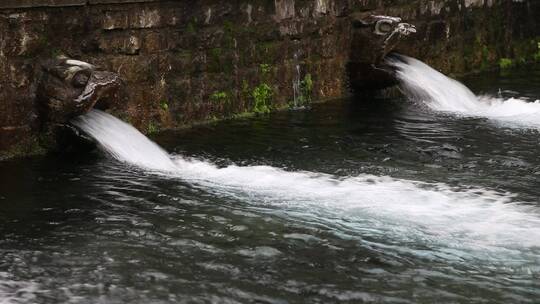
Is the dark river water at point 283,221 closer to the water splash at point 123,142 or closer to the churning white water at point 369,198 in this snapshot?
the churning white water at point 369,198

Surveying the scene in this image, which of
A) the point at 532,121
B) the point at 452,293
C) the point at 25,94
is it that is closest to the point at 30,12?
the point at 25,94

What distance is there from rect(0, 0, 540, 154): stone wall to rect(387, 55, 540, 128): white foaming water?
84 centimetres

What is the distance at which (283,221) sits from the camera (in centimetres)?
699

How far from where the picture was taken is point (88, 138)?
9.36 metres

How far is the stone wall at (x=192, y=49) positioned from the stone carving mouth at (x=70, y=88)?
17cm

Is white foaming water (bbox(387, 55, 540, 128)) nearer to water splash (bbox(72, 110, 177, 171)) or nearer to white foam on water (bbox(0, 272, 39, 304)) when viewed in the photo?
water splash (bbox(72, 110, 177, 171))

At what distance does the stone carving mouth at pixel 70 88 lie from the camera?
923cm

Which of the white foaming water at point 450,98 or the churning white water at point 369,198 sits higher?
the white foaming water at point 450,98

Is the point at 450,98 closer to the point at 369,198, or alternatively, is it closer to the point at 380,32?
the point at 380,32

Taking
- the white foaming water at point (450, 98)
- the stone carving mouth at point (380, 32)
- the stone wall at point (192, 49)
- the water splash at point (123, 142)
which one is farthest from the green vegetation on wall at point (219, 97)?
the white foaming water at point (450, 98)

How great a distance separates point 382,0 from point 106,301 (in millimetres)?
9864

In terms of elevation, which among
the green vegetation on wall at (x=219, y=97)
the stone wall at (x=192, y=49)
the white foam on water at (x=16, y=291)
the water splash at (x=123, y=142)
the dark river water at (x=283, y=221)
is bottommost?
the white foam on water at (x=16, y=291)

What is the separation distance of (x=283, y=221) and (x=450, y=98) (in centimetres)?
699

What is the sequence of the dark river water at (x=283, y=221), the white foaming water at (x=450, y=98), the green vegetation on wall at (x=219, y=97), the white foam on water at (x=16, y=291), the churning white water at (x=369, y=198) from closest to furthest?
the white foam on water at (x=16, y=291) → the dark river water at (x=283, y=221) → the churning white water at (x=369, y=198) → the green vegetation on wall at (x=219, y=97) → the white foaming water at (x=450, y=98)
